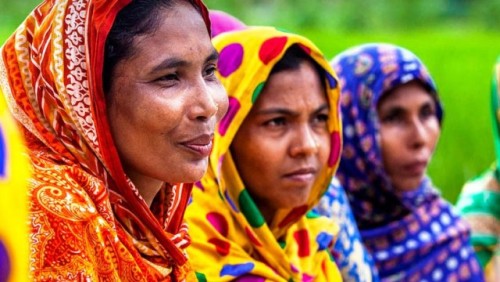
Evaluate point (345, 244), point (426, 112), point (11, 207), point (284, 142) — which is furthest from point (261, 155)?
point (11, 207)

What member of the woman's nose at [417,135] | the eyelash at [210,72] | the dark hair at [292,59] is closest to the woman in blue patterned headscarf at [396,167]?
Result: the woman's nose at [417,135]

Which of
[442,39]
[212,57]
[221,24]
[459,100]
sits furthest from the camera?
[442,39]

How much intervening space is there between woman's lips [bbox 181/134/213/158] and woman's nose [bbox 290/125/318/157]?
2.37 feet

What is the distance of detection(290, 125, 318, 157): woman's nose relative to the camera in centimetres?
273

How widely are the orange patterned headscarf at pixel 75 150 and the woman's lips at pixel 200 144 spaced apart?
15 centimetres

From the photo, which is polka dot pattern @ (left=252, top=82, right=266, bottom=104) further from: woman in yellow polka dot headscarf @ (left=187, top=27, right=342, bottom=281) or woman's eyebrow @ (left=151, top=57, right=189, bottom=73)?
woman's eyebrow @ (left=151, top=57, right=189, bottom=73)

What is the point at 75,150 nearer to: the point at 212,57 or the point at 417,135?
the point at 212,57

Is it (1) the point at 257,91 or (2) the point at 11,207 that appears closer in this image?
(2) the point at 11,207

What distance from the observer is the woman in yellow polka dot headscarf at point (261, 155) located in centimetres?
272

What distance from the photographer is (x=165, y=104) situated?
1.97 metres

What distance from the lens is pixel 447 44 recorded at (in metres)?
15.4

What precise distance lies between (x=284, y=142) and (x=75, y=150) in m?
0.95

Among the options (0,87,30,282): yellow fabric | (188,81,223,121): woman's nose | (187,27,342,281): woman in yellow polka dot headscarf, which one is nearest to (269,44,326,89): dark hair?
(187,27,342,281): woman in yellow polka dot headscarf

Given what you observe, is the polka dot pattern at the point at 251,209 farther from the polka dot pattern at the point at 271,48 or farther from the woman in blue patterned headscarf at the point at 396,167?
the woman in blue patterned headscarf at the point at 396,167
